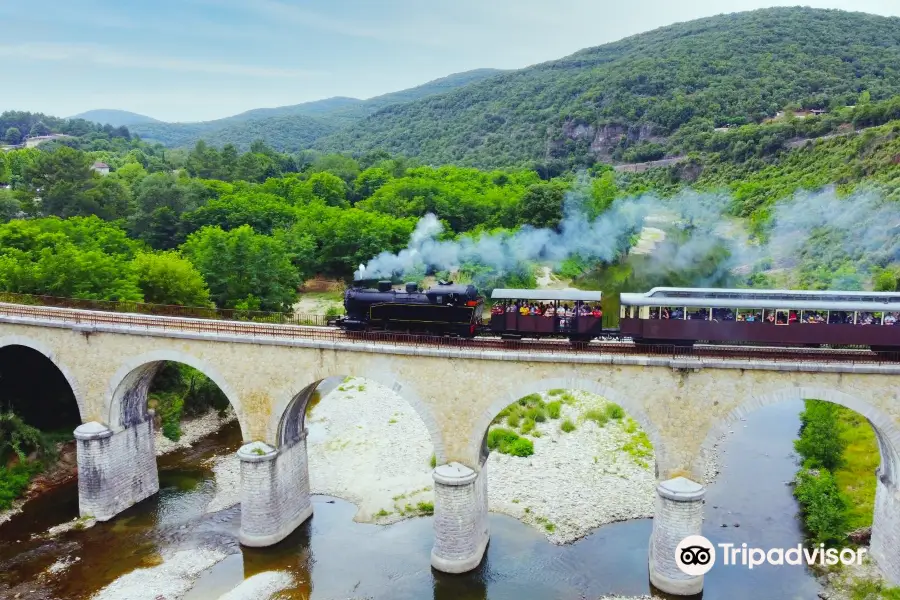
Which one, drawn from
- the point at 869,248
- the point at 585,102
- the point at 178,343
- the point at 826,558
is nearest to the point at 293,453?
the point at 178,343

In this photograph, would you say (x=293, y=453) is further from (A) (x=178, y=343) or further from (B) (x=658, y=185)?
(B) (x=658, y=185)

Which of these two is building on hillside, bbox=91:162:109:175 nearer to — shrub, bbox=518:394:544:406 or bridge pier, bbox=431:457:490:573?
shrub, bbox=518:394:544:406

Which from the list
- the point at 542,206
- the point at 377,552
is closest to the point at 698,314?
the point at 377,552

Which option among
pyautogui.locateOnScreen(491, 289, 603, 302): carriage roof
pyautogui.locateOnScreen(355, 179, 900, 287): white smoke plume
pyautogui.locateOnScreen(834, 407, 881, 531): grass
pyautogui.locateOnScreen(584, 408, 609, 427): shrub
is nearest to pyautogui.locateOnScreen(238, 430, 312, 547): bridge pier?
pyautogui.locateOnScreen(491, 289, 603, 302): carriage roof

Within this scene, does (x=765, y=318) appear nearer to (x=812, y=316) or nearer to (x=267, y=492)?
(x=812, y=316)

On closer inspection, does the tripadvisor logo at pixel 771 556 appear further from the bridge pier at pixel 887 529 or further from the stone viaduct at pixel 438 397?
the bridge pier at pixel 887 529

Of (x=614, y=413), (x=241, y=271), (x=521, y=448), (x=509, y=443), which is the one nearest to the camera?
(x=521, y=448)

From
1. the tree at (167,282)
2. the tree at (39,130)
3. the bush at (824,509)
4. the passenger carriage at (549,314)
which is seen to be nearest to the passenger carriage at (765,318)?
the passenger carriage at (549,314)
